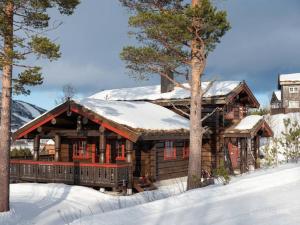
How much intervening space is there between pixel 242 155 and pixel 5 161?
652 inches

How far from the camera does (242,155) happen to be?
2556cm

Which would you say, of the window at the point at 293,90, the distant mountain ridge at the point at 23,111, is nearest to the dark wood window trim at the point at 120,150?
the window at the point at 293,90

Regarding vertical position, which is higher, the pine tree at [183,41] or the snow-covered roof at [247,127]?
the pine tree at [183,41]

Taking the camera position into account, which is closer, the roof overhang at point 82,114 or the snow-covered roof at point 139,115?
the roof overhang at point 82,114

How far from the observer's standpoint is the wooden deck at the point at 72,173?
57.5ft

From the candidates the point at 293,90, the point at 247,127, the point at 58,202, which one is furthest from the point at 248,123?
the point at 293,90

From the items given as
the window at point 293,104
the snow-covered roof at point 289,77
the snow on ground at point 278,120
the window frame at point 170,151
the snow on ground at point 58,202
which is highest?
the snow-covered roof at point 289,77

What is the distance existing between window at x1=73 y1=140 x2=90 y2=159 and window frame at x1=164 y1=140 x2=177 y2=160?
444cm

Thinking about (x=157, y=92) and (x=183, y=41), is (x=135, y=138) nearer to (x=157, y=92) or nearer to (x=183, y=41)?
(x=183, y=41)

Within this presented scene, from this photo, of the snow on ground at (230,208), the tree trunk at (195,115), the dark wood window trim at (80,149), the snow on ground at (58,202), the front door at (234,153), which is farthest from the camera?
the front door at (234,153)

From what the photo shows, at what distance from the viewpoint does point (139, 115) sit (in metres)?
20.8

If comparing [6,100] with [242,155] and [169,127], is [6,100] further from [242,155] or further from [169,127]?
[242,155]

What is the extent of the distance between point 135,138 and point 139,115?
362cm

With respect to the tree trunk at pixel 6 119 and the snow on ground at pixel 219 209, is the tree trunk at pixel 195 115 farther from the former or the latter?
the tree trunk at pixel 6 119
